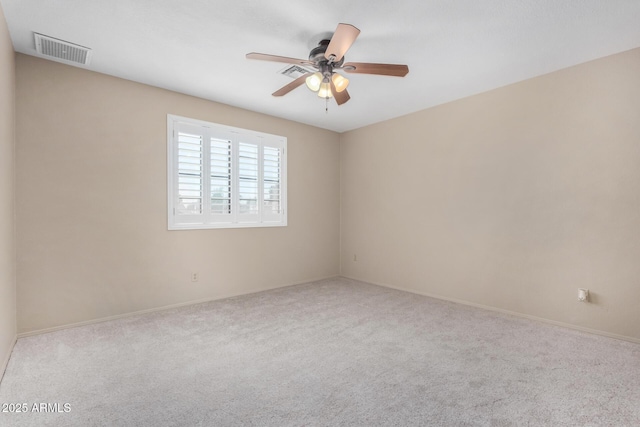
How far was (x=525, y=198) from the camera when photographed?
11.6ft

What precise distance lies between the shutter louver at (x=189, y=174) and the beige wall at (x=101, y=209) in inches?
7.7

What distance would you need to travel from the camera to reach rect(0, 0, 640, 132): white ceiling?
2.29 m

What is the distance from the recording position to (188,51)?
2916mm

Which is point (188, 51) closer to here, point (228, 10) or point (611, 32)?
point (228, 10)

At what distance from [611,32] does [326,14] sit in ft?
7.76

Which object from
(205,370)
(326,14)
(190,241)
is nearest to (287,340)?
(205,370)

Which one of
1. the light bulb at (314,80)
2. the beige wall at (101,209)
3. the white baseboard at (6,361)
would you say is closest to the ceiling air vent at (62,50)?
the beige wall at (101,209)

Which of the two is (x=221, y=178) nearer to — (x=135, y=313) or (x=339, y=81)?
(x=135, y=313)

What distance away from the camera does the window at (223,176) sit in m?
3.93

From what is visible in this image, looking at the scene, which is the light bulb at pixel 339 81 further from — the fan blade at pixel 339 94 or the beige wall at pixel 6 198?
the beige wall at pixel 6 198

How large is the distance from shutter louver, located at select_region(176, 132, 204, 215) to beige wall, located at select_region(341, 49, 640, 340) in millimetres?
2712

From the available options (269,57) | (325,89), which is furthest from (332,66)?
(269,57)

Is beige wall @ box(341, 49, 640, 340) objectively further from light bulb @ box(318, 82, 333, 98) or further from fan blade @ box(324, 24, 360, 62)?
fan blade @ box(324, 24, 360, 62)

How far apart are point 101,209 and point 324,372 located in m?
2.86
